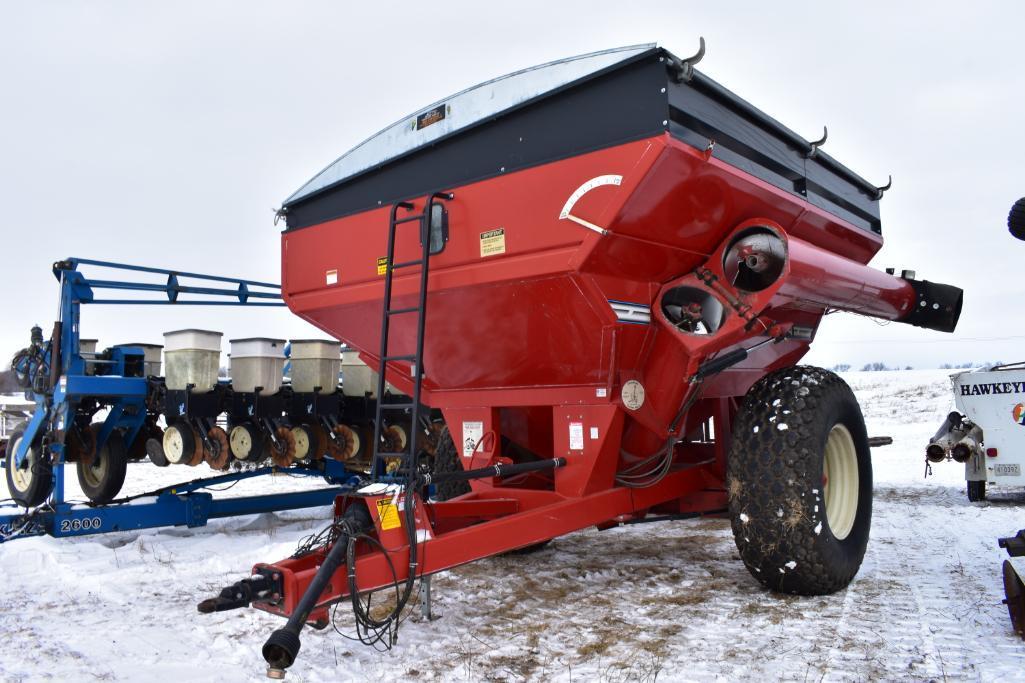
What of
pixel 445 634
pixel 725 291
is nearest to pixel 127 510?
pixel 445 634

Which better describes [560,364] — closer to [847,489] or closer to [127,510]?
[847,489]

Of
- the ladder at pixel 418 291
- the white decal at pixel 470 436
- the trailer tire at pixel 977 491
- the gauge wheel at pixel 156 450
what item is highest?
the ladder at pixel 418 291

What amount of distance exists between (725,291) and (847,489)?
1.50m

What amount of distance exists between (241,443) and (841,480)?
16.0 feet

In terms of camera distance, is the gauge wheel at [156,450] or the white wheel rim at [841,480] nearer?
the white wheel rim at [841,480]

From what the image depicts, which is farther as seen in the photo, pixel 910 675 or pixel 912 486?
pixel 912 486

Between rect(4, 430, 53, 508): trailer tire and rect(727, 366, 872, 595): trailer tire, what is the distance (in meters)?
A: 4.75

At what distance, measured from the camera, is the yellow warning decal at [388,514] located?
3.32 metres

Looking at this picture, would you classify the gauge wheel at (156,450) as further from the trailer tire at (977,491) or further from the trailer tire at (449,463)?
the trailer tire at (977,491)

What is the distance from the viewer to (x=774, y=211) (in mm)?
4379

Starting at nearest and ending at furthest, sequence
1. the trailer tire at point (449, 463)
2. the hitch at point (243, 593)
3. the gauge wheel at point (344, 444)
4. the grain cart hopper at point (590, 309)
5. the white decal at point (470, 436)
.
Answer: the hitch at point (243, 593), the grain cart hopper at point (590, 309), the white decal at point (470, 436), the trailer tire at point (449, 463), the gauge wheel at point (344, 444)

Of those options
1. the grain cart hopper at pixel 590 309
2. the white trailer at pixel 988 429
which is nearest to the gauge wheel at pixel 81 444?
the grain cart hopper at pixel 590 309

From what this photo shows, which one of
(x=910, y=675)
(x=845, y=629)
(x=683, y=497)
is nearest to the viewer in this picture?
(x=910, y=675)

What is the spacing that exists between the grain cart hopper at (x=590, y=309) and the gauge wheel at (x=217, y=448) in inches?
88.3
